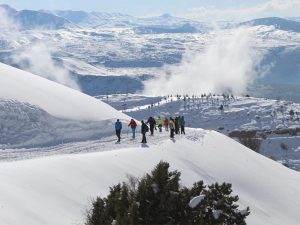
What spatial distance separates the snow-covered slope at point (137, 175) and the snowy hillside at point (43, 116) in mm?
7056

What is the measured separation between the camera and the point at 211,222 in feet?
51.6

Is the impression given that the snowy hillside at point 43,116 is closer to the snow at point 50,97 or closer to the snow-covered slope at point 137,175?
the snow at point 50,97

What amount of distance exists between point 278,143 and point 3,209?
170m

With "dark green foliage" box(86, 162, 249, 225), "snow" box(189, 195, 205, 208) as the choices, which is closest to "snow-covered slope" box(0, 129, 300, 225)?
"dark green foliage" box(86, 162, 249, 225)

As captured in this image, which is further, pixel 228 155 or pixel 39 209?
pixel 228 155

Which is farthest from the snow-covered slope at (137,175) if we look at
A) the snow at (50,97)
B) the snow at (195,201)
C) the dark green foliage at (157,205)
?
the snow at (50,97)

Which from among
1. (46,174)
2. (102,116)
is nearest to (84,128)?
(102,116)

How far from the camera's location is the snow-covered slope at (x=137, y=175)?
21.3 metres

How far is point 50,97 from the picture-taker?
50.6 meters

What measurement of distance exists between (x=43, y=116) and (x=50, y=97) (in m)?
6.08

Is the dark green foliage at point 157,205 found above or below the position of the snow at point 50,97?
above

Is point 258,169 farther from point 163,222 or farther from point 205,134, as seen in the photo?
point 163,222

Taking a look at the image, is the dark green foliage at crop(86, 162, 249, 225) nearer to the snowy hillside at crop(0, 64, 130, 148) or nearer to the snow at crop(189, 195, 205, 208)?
the snow at crop(189, 195, 205, 208)

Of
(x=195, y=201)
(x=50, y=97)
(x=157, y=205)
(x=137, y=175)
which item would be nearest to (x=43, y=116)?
(x=50, y=97)
